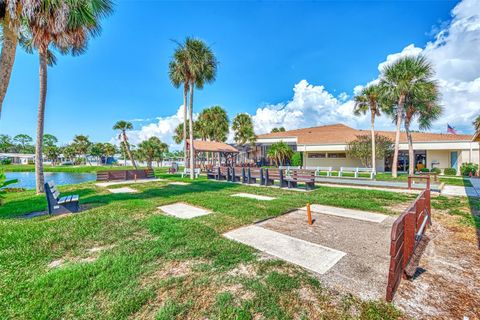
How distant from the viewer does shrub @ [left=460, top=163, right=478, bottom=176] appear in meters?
19.0

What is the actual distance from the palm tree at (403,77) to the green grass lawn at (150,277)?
61.0 ft

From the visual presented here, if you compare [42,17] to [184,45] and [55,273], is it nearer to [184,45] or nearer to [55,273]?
[55,273]

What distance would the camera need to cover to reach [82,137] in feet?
224

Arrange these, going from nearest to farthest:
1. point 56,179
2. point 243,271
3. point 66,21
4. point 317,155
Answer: point 243,271, point 66,21, point 56,179, point 317,155

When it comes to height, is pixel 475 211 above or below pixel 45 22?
below

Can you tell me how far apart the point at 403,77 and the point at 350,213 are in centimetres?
1623

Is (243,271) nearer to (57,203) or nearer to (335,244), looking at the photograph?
(335,244)

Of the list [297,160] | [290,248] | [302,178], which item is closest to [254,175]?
[302,178]

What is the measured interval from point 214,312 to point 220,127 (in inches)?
1395

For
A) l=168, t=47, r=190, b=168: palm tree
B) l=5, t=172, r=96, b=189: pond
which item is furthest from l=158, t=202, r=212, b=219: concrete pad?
l=5, t=172, r=96, b=189: pond

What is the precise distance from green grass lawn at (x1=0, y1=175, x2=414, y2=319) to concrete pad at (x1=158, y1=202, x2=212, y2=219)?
816mm

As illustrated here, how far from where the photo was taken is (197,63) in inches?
674

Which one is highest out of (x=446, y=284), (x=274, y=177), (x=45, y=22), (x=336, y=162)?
(x=45, y=22)

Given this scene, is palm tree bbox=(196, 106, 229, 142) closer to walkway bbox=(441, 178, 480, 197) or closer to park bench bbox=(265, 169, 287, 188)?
park bench bbox=(265, 169, 287, 188)
